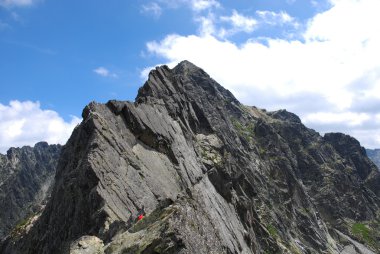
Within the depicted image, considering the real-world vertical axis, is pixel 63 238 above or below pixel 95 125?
below

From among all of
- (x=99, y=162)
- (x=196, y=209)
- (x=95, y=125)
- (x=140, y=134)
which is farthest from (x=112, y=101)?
(x=196, y=209)

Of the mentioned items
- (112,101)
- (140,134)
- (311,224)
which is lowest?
(311,224)

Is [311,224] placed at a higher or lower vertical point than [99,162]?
lower

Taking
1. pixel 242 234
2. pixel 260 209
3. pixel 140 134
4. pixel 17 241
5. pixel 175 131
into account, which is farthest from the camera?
pixel 260 209

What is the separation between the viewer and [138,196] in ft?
184

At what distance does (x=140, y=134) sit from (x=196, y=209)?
160ft

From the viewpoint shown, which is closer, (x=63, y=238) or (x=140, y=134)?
(x=63, y=238)

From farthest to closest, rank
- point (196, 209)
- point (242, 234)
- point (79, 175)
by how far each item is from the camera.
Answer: point (242, 234), point (79, 175), point (196, 209)

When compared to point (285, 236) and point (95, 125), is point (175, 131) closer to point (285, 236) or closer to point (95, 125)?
point (95, 125)

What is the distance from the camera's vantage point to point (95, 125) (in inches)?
2464

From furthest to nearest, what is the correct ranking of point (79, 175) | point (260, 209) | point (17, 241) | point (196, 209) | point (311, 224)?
point (311, 224)
point (260, 209)
point (17, 241)
point (79, 175)
point (196, 209)

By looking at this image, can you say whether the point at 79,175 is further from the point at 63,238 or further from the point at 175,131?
the point at 175,131

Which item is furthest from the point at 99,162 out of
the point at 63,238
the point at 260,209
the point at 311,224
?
the point at 311,224

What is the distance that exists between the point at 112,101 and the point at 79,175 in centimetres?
2419
